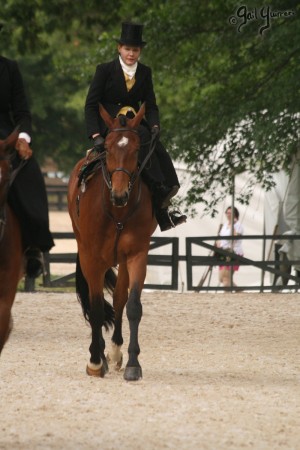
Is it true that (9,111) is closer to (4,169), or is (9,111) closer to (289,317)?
(4,169)

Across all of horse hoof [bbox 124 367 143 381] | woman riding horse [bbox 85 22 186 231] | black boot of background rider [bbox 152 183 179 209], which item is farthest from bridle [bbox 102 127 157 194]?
horse hoof [bbox 124 367 143 381]

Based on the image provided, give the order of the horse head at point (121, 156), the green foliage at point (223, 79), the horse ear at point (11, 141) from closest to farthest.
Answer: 1. the horse ear at point (11, 141)
2. the horse head at point (121, 156)
3. the green foliage at point (223, 79)

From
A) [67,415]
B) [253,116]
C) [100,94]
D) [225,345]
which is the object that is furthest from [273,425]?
[253,116]

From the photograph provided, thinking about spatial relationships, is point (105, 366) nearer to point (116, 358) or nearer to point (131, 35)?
point (116, 358)

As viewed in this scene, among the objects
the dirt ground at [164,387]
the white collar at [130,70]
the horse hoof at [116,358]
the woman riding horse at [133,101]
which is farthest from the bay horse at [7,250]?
the white collar at [130,70]

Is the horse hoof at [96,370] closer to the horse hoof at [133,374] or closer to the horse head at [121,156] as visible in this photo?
the horse hoof at [133,374]

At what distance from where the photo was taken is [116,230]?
14109 millimetres

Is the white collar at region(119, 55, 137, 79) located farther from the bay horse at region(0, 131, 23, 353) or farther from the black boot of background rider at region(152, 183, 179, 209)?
the bay horse at region(0, 131, 23, 353)

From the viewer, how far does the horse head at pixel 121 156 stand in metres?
13.4

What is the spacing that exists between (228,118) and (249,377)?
10.2 meters

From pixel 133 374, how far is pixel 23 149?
3.54 m

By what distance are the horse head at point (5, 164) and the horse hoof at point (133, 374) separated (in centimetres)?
395

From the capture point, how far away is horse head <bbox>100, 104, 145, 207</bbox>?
13.4 meters

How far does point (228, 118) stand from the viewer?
78.1 feet
